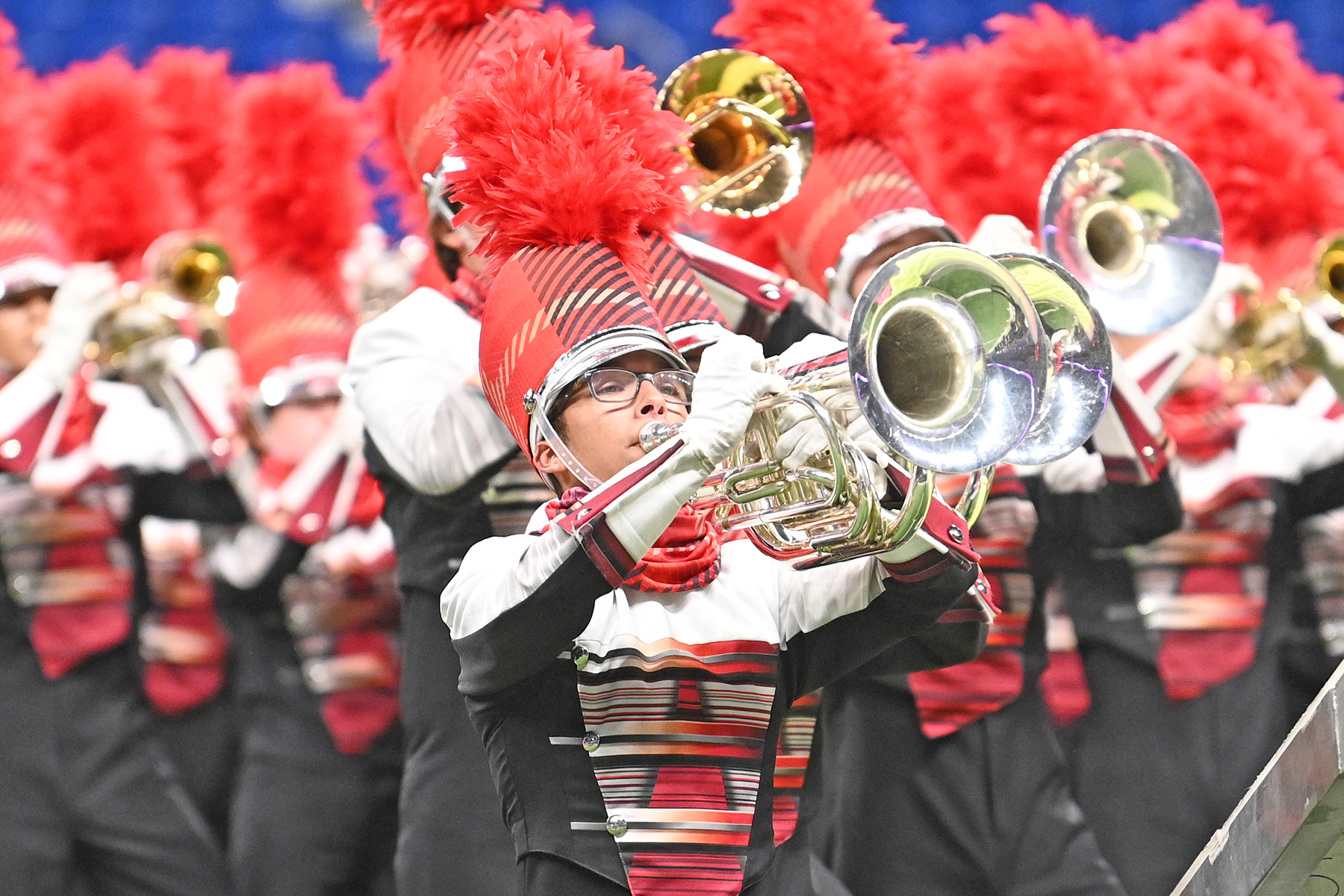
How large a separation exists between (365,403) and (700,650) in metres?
1.28

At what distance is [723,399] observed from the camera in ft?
8.76

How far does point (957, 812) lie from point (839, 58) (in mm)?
1661

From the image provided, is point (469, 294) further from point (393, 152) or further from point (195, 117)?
point (195, 117)

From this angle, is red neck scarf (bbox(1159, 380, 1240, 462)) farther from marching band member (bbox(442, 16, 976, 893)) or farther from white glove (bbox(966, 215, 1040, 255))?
marching band member (bbox(442, 16, 976, 893))

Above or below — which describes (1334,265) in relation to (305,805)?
above

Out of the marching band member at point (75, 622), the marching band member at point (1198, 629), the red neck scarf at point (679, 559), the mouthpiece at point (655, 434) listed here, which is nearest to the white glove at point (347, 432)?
the marching band member at point (75, 622)

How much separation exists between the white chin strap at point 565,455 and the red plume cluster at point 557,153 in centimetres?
35

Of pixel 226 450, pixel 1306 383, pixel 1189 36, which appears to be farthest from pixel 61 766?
pixel 1189 36

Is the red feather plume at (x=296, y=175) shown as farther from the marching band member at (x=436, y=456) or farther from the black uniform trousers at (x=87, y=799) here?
the marching band member at (x=436, y=456)

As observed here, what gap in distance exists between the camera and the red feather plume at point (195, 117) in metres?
7.27

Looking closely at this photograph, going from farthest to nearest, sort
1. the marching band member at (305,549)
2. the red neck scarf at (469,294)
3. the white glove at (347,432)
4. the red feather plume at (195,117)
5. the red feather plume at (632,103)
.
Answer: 1. the red feather plume at (195,117)
2. the white glove at (347,432)
3. the marching band member at (305,549)
4. the red neck scarf at (469,294)
5. the red feather plume at (632,103)

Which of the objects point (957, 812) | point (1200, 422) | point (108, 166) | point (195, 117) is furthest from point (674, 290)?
point (195, 117)

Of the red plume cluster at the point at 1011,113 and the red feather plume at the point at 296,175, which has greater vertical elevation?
the red plume cluster at the point at 1011,113

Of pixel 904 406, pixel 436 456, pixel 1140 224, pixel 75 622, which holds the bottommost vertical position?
pixel 75 622
